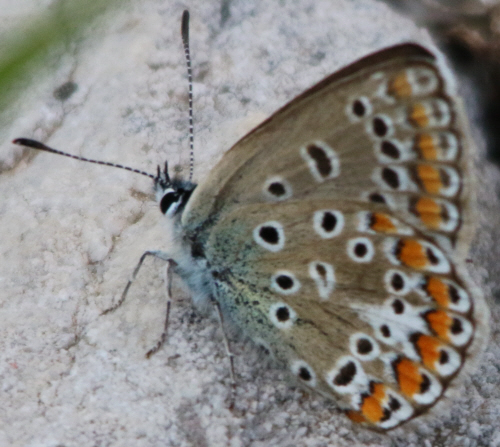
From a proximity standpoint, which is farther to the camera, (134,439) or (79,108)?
(79,108)

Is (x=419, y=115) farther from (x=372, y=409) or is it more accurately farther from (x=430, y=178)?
(x=372, y=409)

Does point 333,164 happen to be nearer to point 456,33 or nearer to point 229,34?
point 229,34

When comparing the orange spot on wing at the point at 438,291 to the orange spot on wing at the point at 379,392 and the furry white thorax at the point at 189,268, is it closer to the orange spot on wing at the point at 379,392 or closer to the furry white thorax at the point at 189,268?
the orange spot on wing at the point at 379,392

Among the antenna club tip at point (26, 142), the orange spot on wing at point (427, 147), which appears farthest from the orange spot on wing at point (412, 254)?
the antenna club tip at point (26, 142)

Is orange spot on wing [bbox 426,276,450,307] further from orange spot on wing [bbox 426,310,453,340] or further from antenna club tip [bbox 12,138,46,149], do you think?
antenna club tip [bbox 12,138,46,149]

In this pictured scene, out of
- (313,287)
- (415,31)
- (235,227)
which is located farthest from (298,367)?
(415,31)

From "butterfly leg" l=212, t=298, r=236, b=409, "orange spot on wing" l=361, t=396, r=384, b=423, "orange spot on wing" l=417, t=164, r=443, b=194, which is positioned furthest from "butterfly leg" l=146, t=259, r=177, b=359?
"orange spot on wing" l=417, t=164, r=443, b=194
